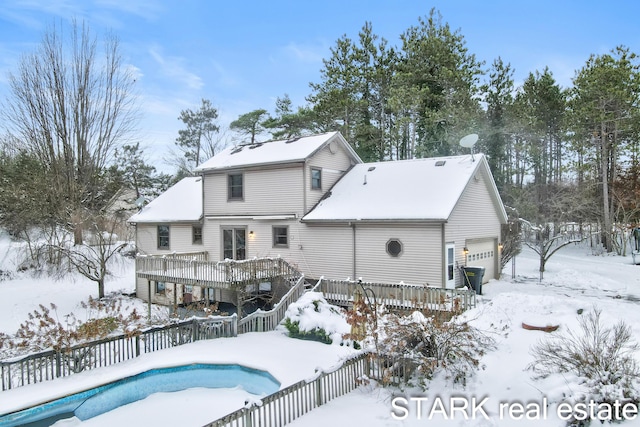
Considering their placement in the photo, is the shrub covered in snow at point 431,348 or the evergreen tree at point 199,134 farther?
the evergreen tree at point 199,134

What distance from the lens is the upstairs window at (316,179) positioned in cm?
1823

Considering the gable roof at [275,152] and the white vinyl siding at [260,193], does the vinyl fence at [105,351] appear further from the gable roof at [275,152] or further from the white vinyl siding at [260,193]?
the gable roof at [275,152]

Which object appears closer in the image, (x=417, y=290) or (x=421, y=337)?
(x=421, y=337)

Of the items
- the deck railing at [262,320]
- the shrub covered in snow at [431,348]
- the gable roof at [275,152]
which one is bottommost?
the deck railing at [262,320]

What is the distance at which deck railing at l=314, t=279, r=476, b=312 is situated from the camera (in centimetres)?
1191

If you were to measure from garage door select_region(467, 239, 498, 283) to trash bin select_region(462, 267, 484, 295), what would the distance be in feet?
3.53

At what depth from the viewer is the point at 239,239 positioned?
63.5ft

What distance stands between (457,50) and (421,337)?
1088 inches

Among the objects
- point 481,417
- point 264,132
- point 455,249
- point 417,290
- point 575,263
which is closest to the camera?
point 481,417

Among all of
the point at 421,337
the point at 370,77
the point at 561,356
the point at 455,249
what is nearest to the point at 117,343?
the point at 421,337

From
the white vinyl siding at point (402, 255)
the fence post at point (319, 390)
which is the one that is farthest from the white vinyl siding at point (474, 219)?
the fence post at point (319, 390)

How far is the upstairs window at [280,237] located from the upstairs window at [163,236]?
711cm

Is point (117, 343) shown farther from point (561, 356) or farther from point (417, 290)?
point (561, 356)

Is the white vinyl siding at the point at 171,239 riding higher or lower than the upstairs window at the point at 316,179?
lower
